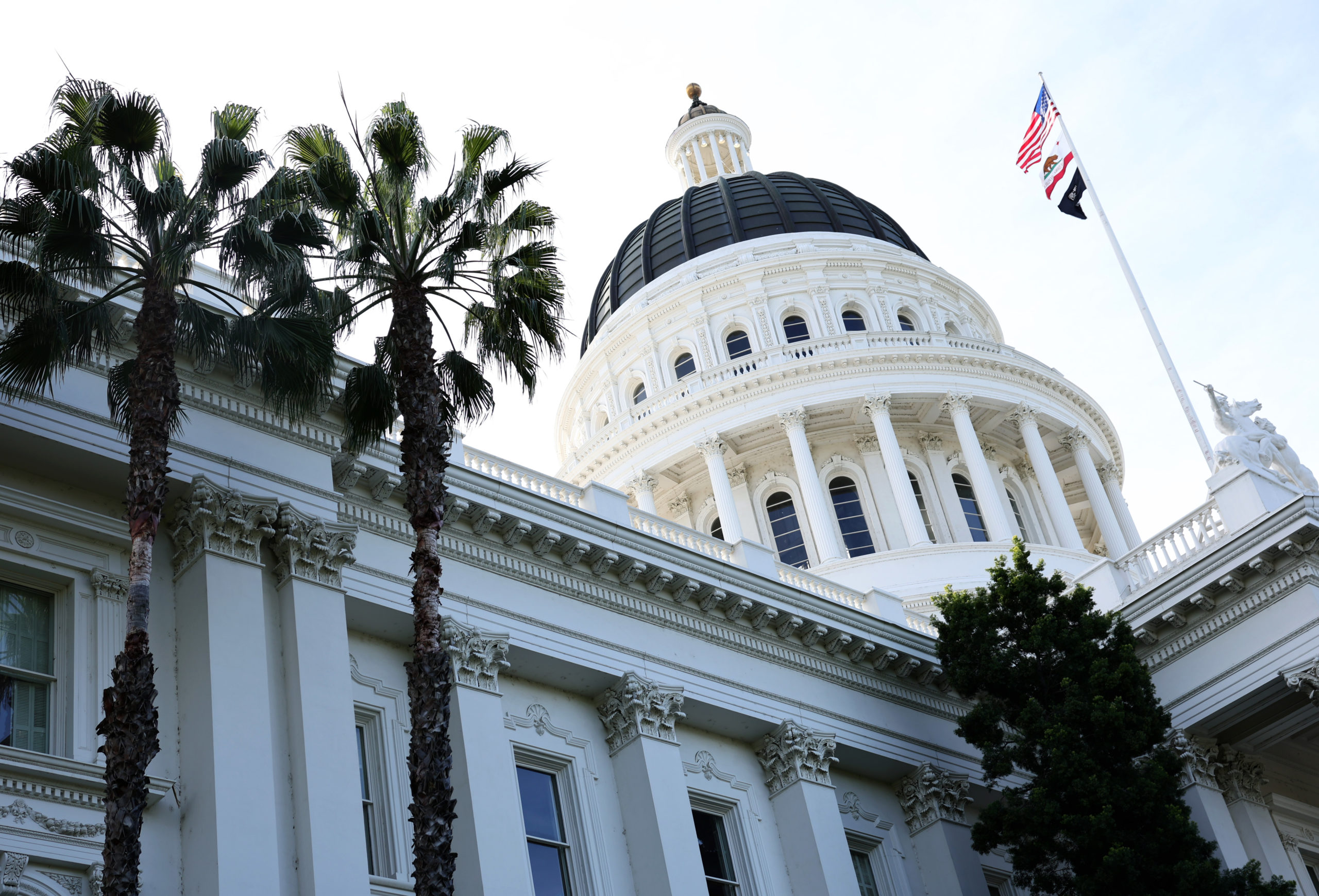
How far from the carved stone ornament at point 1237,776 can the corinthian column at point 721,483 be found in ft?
62.1

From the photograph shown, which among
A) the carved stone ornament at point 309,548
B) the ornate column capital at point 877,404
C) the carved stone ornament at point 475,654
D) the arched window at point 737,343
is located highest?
the arched window at point 737,343

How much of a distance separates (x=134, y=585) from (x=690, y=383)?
3586 cm

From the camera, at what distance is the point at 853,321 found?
51531 mm

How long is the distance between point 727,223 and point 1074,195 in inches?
915

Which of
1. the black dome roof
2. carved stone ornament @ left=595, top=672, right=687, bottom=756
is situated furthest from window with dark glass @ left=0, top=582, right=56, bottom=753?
the black dome roof

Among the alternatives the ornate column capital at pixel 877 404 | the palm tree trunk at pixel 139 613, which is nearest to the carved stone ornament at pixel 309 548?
the palm tree trunk at pixel 139 613

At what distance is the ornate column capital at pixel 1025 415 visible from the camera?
48781 millimetres

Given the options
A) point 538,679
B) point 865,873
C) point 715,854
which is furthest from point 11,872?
point 865,873

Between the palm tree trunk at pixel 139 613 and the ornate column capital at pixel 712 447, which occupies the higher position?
the ornate column capital at pixel 712 447

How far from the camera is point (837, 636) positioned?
992 inches

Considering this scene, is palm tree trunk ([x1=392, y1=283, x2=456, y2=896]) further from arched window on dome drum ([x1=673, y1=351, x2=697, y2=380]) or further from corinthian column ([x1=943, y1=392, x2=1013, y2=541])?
arched window on dome drum ([x1=673, y1=351, x2=697, y2=380])

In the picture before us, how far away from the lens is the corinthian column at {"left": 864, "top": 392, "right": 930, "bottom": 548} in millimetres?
43719

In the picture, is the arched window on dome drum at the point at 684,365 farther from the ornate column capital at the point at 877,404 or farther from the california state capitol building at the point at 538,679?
the california state capitol building at the point at 538,679

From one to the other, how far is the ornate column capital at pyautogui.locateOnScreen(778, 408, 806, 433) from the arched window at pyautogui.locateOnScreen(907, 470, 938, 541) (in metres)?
3.69
